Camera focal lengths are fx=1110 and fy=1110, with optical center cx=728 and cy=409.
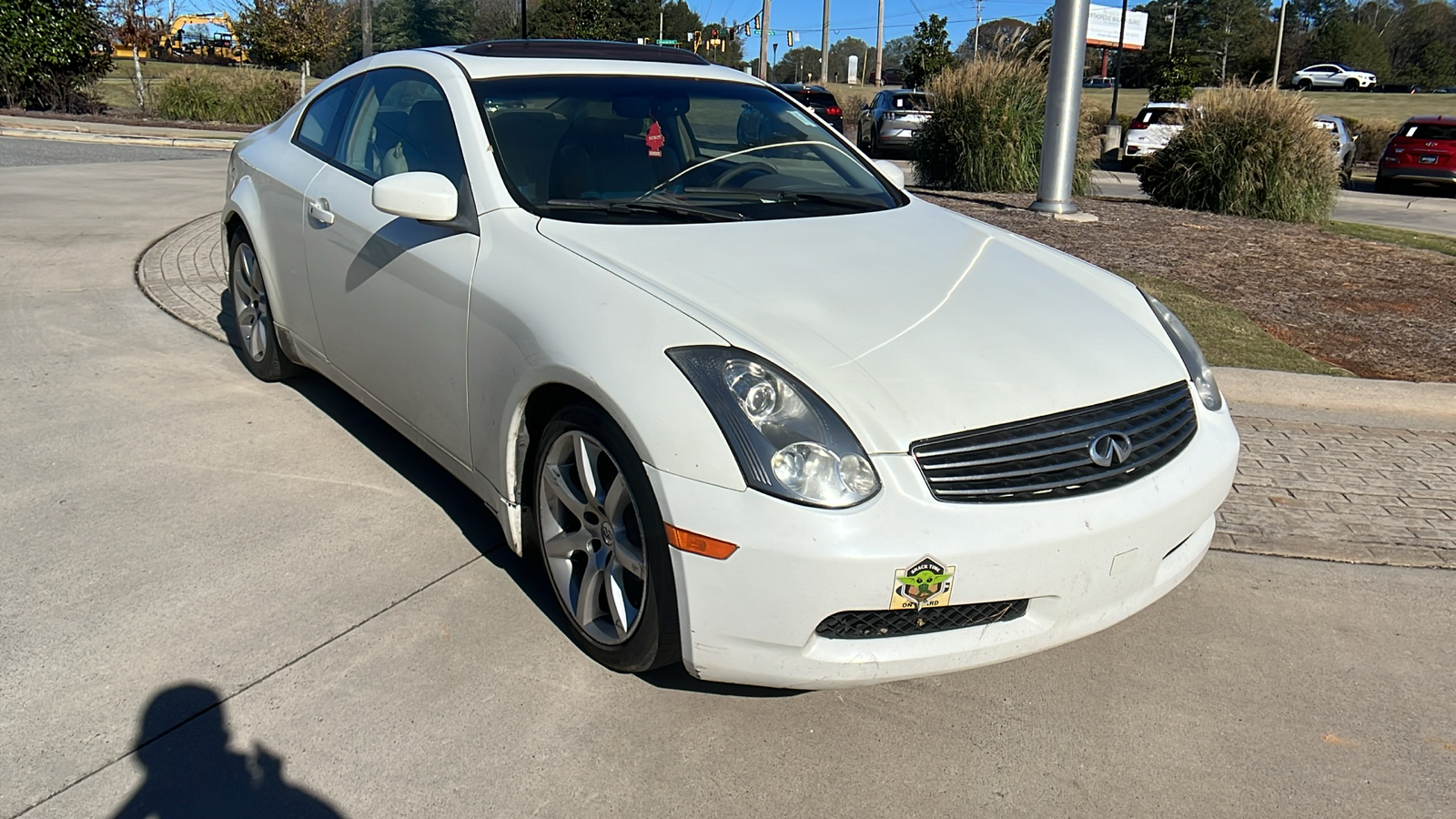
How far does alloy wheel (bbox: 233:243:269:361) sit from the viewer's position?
5.20 meters

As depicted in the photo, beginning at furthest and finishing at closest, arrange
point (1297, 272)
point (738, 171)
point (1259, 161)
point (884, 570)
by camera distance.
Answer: point (1259, 161)
point (1297, 272)
point (738, 171)
point (884, 570)

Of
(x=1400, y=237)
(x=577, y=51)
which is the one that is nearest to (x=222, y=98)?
(x=1400, y=237)

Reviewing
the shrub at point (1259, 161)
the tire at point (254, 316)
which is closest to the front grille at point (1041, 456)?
the tire at point (254, 316)

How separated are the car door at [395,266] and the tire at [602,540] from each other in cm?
48

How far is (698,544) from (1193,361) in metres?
1.82

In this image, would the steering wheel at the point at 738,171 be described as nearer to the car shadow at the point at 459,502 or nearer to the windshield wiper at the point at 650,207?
the windshield wiper at the point at 650,207

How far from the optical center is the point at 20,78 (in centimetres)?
2244

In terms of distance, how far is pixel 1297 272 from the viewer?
8688 mm

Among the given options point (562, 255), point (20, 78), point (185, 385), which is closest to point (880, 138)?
point (20, 78)

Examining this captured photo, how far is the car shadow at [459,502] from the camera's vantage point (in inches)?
121

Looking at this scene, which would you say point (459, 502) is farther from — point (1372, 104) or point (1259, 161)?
point (1372, 104)

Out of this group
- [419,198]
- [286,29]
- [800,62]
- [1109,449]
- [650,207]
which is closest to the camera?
[1109,449]

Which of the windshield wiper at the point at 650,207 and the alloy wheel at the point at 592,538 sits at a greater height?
the windshield wiper at the point at 650,207

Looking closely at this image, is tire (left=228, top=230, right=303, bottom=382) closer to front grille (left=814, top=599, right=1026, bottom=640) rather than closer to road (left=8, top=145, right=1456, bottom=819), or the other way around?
road (left=8, top=145, right=1456, bottom=819)
